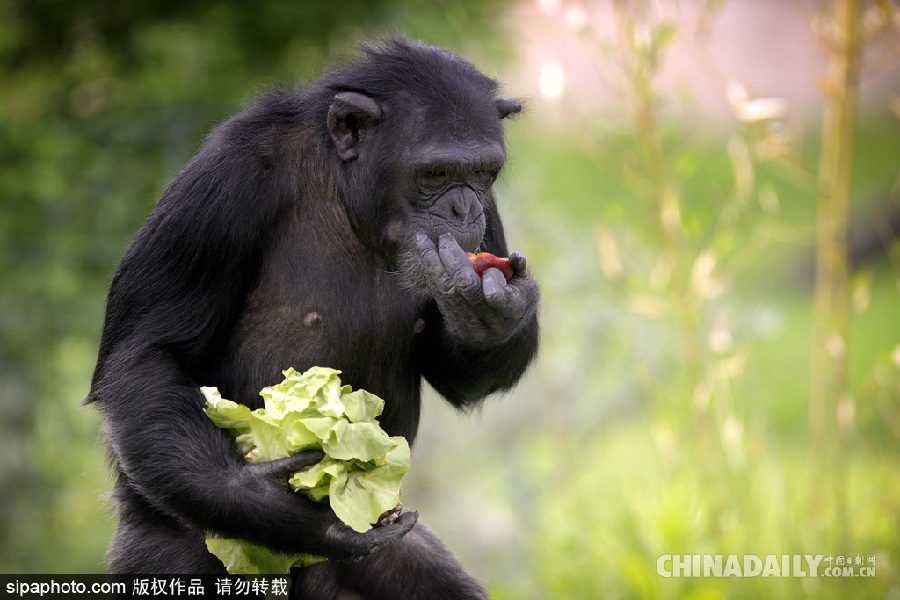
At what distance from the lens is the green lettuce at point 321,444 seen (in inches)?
121

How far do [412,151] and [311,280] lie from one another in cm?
67

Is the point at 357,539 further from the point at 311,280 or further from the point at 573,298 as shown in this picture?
the point at 573,298

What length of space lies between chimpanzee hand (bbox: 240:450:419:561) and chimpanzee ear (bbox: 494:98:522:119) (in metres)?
1.76

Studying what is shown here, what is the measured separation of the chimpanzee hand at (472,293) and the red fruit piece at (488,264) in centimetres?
3

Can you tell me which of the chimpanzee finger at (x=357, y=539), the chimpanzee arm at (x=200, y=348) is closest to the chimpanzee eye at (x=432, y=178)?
the chimpanzee arm at (x=200, y=348)

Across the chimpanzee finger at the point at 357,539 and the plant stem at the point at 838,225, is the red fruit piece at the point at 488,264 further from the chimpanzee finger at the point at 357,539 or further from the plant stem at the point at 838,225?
the plant stem at the point at 838,225

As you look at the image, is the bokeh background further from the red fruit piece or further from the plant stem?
the red fruit piece

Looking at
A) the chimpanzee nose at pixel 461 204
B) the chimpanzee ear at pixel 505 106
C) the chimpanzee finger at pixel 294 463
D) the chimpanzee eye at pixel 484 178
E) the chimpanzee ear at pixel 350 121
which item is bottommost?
Result: the chimpanzee finger at pixel 294 463

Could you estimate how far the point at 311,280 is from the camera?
362 cm

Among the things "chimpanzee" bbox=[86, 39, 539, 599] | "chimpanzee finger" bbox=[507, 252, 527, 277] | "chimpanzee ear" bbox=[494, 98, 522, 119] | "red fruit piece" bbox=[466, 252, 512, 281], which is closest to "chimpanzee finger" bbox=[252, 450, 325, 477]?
"chimpanzee" bbox=[86, 39, 539, 599]

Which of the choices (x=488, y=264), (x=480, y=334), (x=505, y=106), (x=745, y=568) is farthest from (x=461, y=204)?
(x=745, y=568)

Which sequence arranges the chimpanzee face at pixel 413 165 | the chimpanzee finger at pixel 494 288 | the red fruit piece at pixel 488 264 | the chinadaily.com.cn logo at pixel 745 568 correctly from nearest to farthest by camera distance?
the chimpanzee finger at pixel 494 288 → the red fruit piece at pixel 488 264 → the chimpanzee face at pixel 413 165 → the chinadaily.com.cn logo at pixel 745 568

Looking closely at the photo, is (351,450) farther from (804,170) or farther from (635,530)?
(804,170)

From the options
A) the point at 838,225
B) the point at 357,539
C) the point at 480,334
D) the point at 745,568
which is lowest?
the point at 357,539
